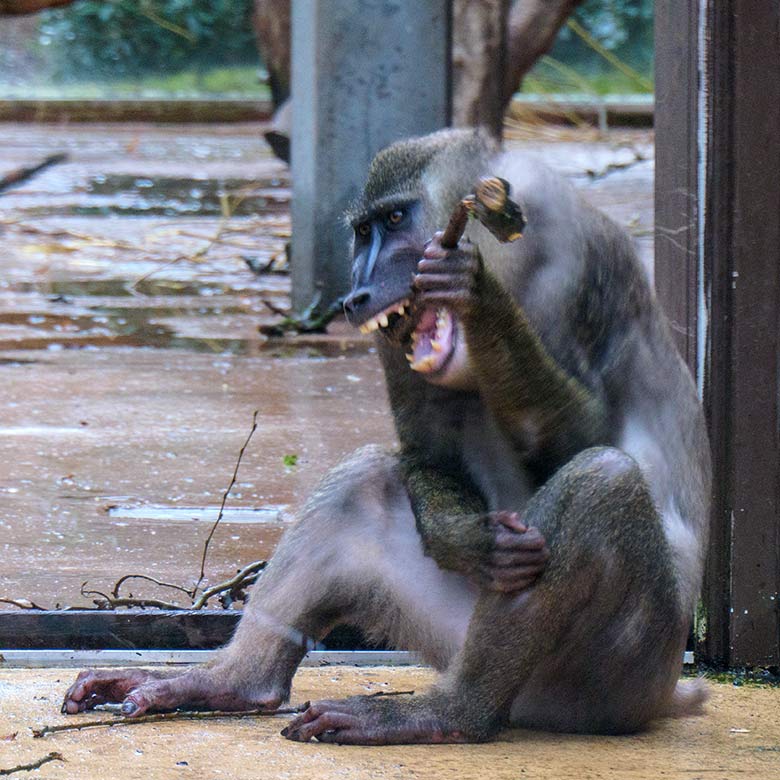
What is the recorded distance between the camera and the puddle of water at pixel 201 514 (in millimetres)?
5211

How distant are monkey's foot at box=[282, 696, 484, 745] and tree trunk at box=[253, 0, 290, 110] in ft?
32.5

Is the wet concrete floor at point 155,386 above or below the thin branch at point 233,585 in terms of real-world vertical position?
below

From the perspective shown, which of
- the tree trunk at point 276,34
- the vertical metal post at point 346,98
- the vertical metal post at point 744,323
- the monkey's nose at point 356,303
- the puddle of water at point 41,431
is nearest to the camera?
the monkey's nose at point 356,303

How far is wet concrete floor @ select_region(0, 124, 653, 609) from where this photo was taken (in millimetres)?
5027

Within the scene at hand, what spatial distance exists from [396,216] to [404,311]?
11.6 inches

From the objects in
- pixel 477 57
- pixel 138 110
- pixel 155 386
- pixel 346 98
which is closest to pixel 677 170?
pixel 155 386

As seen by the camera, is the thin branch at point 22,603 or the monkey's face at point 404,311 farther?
the thin branch at point 22,603

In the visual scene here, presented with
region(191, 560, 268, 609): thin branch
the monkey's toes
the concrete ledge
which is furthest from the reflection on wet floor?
the concrete ledge

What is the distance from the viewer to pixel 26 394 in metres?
7.04

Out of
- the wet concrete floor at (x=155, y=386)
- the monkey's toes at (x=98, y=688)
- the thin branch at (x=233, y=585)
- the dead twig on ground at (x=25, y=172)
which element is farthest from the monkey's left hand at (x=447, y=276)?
the dead twig on ground at (x=25, y=172)

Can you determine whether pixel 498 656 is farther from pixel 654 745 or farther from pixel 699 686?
pixel 699 686

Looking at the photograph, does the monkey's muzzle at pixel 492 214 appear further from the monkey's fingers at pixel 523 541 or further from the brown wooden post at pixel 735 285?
the brown wooden post at pixel 735 285

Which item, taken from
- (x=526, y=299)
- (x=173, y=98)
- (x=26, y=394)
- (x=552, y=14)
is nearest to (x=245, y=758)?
(x=526, y=299)

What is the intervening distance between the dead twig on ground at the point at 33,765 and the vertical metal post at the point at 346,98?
507 cm
